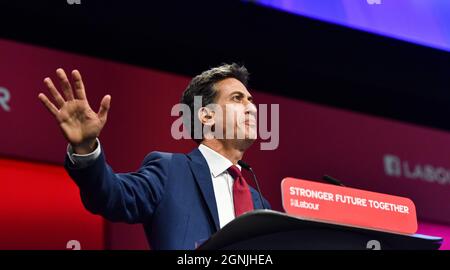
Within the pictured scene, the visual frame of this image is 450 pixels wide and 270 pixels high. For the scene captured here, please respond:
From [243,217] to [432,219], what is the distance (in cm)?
292

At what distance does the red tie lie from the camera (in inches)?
81.7

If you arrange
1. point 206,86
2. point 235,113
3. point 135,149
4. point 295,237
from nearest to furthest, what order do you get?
point 295,237 < point 235,113 < point 206,86 < point 135,149

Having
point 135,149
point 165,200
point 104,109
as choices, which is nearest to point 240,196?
point 165,200

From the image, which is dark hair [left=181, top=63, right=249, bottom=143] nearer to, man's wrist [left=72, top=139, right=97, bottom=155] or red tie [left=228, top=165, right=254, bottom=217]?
red tie [left=228, top=165, right=254, bottom=217]

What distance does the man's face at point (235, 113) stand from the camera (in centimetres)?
235

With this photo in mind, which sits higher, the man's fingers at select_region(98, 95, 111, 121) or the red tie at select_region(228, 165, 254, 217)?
the man's fingers at select_region(98, 95, 111, 121)

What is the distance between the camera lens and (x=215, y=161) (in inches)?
87.9

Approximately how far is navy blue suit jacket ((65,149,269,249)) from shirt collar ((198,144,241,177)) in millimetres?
32

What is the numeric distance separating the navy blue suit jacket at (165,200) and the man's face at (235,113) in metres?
0.20

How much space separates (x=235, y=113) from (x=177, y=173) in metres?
0.36

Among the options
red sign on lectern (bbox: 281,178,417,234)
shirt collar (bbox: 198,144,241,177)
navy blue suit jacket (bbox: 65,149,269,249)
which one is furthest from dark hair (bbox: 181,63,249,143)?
red sign on lectern (bbox: 281,178,417,234)

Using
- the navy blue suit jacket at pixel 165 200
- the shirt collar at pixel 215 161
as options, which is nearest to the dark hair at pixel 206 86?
the shirt collar at pixel 215 161

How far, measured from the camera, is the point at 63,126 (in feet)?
5.59

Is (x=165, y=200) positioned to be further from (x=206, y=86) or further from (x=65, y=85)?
(x=206, y=86)
